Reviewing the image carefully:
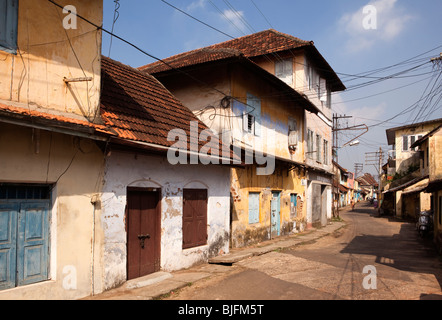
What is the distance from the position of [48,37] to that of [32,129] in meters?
1.75

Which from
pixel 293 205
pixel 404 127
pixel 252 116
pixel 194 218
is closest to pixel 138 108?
pixel 194 218

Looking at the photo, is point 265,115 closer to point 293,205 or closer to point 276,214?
point 276,214

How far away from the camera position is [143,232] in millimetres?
8195

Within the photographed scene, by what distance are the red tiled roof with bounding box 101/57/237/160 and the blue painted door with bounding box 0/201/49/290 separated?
2.14 metres

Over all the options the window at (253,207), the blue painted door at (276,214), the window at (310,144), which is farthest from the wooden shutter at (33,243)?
the window at (310,144)

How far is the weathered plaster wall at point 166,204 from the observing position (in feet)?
23.7

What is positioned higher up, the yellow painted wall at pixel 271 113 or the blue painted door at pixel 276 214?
the yellow painted wall at pixel 271 113

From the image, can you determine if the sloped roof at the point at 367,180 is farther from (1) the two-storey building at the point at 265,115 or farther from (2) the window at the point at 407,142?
(1) the two-storey building at the point at 265,115

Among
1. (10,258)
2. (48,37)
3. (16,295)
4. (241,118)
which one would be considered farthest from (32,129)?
(241,118)

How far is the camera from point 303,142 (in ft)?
64.3

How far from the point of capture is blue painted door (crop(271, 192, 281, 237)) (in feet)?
51.5

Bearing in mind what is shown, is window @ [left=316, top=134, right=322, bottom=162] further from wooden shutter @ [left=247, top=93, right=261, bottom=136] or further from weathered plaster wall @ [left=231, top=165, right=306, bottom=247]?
wooden shutter @ [left=247, top=93, right=261, bottom=136]

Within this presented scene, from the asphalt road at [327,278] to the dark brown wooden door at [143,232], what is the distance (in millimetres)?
1232

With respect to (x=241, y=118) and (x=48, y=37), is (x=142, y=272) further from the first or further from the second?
(x=241, y=118)
